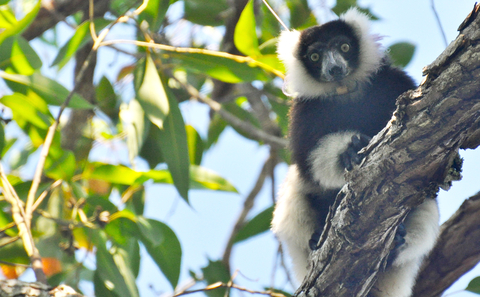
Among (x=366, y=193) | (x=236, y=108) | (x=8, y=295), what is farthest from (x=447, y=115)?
(x=236, y=108)

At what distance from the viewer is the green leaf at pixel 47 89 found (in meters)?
3.78

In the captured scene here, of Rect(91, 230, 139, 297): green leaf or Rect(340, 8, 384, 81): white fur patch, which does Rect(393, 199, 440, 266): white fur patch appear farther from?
Rect(91, 230, 139, 297): green leaf

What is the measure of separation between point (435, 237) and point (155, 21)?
286 cm

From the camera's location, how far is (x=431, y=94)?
2213 mm

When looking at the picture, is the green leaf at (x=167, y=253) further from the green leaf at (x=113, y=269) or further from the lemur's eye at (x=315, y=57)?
the lemur's eye at (x=315, y=57)

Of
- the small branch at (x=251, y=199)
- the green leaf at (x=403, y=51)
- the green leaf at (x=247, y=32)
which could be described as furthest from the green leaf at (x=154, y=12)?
the green leaf at (x=403, y=51)

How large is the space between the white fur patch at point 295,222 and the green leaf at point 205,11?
6.24ft

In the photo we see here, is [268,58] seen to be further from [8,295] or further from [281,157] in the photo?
[8,295]

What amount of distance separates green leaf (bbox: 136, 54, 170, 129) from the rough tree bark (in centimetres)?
171

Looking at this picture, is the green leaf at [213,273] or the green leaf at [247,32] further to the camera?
the green leaf at [213,273]

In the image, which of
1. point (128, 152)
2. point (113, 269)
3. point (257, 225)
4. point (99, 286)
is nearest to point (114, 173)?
point (128, 152)

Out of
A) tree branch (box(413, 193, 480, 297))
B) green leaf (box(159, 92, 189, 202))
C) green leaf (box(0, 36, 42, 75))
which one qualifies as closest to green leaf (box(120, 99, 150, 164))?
green leaf (box(159, 92, 189, 202))

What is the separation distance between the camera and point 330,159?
11.0 ft

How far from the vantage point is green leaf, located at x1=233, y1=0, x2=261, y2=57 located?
12.3 feet
